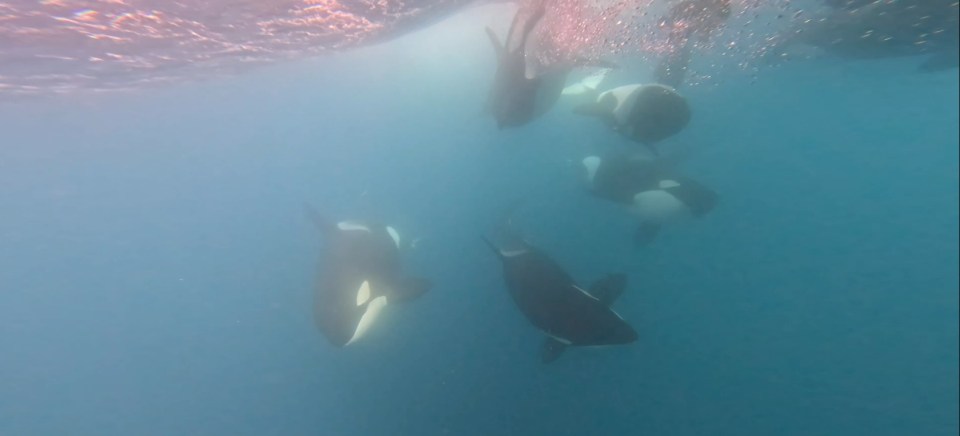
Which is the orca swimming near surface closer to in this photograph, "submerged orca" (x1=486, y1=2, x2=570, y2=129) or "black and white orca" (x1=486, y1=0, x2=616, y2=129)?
"black and white orca" (x1=486, y1=0, x2=616, y2=129)

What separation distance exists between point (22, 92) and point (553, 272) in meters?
13.4

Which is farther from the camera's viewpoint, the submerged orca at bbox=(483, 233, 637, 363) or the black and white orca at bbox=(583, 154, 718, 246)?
the black and white orca at bbox=(583, 154, 718, 246)

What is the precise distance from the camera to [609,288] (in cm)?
625

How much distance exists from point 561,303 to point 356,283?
3.46 m

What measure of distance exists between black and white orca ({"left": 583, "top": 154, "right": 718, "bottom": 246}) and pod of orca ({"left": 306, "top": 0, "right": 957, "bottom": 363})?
0.02 metres

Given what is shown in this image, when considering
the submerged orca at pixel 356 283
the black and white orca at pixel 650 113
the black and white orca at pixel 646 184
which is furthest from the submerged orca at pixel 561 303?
the black and white orca at pixel 646 184

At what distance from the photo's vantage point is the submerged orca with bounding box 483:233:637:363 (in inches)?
226

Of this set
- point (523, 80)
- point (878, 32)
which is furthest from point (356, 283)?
point (878, 32)

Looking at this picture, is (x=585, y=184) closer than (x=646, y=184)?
No

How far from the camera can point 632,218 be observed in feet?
37.8

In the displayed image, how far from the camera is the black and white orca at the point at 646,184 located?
28.0 feet

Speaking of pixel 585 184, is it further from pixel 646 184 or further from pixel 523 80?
pixel 523 80

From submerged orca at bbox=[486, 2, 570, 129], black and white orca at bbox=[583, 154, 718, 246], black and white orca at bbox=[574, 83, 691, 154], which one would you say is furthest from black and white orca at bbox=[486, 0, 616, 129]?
black and white orca at bbox=[583, 154, 718, 246]

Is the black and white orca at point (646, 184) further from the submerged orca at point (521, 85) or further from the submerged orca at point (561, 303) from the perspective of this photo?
the submerged orca at point (561, 303)
